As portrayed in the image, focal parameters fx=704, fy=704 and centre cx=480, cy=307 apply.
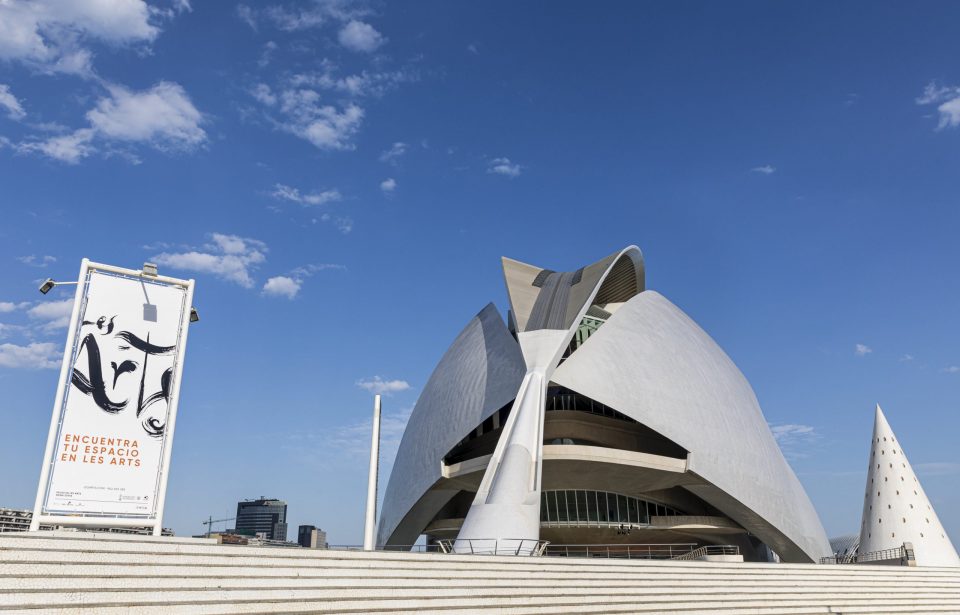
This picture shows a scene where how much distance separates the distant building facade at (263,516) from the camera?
114m

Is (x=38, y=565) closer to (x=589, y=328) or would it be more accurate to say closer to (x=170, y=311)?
(x=170, y=311)

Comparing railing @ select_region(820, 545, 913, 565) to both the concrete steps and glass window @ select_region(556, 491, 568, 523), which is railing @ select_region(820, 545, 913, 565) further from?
glass window @ select_region(556, 491, 568, 523)

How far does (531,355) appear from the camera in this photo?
26.9m

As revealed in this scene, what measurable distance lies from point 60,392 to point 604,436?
22.6 meters

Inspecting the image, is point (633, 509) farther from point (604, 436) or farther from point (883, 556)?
point (883, 556)

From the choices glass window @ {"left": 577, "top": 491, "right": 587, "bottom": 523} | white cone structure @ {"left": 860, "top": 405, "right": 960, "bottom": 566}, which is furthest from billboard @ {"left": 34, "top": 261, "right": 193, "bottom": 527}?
white cone structure @ {"left": 860, "top": 405, "right": 960, "bottom": 566}

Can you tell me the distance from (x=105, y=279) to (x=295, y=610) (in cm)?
677

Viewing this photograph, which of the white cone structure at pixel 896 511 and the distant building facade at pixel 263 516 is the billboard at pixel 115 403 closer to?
the white cone structure at pixel 896 511

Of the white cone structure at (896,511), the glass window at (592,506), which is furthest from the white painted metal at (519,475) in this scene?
the white cone structure at (896,511)

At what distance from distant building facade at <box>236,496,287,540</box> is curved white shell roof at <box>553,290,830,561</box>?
9071 centimetres

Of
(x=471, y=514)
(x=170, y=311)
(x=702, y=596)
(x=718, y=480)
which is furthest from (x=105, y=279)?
(x=718, y=480)

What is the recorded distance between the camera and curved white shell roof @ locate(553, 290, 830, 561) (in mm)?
27984

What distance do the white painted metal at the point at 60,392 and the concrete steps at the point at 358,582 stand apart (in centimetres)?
76

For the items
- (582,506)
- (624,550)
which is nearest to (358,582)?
(582,506)
